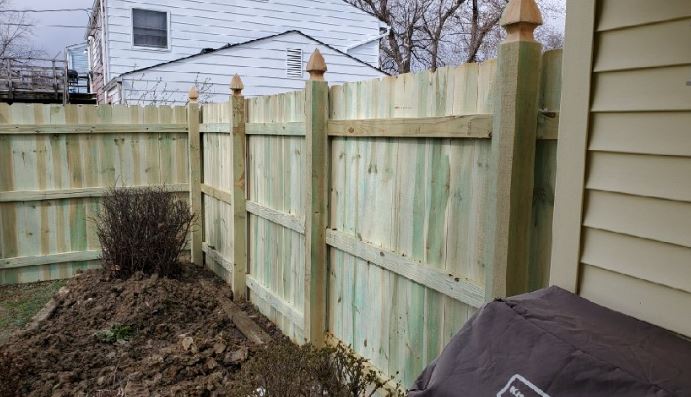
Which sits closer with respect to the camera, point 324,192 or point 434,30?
point 324,192

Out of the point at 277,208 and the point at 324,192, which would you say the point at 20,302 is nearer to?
the point at 277,208

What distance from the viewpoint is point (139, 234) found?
5.53 meters

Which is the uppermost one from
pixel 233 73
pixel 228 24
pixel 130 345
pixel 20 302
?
pixel 228 24

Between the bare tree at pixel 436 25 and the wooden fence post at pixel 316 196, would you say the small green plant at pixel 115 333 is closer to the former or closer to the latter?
the wooden fence post at pixel 316 196

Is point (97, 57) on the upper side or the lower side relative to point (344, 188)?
upper

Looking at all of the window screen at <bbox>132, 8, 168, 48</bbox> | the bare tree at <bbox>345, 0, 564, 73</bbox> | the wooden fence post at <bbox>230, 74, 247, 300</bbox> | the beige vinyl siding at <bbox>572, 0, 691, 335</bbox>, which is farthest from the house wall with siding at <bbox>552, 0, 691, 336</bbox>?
the bare tree at <bbox>345, 0, 564, 73</bbox>

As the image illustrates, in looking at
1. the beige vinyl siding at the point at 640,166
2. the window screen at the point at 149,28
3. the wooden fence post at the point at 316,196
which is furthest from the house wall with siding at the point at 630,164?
the window screen at the point at 149,28

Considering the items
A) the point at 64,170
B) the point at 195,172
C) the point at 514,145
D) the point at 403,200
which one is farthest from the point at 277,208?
the point at 64,170

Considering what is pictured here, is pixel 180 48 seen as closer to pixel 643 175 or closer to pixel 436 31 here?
pixel 643 175

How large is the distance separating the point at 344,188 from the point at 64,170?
14.4ft

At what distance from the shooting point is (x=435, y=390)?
1.40m

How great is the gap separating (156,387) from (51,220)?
3.72 m

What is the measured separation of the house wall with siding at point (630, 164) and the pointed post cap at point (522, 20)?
22 centimetres

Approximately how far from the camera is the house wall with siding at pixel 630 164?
4.70 feet
